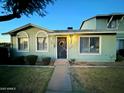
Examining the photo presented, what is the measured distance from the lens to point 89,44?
771 inches

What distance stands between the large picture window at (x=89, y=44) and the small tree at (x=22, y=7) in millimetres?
8683

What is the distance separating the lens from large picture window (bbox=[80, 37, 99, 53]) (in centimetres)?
1960

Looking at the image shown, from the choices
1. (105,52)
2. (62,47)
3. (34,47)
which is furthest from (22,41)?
(105,52)

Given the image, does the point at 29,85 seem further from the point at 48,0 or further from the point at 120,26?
the point at 120,26

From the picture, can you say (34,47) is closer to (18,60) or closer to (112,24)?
(18,60)

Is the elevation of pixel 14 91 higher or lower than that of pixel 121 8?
lower

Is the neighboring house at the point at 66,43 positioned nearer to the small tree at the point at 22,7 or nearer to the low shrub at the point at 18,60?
the low shrub at the point at 18,60

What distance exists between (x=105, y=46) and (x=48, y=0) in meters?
10.1

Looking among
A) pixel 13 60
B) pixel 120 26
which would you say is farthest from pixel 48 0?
pixel 120 26

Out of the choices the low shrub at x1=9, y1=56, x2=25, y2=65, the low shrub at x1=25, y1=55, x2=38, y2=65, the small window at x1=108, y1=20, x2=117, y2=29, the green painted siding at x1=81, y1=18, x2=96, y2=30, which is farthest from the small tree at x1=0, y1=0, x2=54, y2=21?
the green painted siding at x1=81, y1=18, x2=96, y2=30

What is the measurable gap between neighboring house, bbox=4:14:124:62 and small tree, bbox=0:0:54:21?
25.6 ft

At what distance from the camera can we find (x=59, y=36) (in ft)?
65.1

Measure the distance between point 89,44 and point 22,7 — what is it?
409 inches

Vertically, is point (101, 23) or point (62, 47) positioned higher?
point (101, 23)
